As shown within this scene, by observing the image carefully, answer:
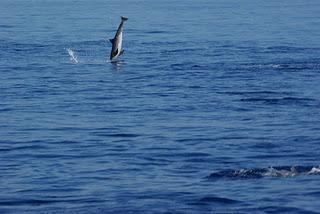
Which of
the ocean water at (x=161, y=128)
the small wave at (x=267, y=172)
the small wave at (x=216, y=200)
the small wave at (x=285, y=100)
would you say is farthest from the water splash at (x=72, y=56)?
the small wave at (x=216, y=200)

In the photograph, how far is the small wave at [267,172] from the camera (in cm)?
2061

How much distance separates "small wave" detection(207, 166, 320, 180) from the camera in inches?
811

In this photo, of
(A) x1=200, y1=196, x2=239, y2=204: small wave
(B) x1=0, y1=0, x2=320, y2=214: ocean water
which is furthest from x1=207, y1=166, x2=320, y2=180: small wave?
(A) x1=200, y1=196, x2=239, y2=204: small wave

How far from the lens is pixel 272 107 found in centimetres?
2912

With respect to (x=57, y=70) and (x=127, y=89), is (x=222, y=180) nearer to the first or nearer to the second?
(x=127, y=89)

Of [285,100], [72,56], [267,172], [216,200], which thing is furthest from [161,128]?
[72,56]

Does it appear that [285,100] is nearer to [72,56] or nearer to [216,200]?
[216,200]

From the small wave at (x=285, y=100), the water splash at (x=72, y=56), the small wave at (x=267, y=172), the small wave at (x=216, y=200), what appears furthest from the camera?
the water splash at (x=72, y=56)

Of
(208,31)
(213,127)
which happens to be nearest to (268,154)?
(213,127)

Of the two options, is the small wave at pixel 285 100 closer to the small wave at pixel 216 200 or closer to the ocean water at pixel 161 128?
Answer: the ocean water at pixel 161 128

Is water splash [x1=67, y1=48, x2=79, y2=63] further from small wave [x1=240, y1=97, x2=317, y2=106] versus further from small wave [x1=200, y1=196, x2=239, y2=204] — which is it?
small wave [x1=200, y1=196, x2=239, y2=204]

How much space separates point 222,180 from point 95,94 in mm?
12622

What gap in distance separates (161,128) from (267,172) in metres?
5.77

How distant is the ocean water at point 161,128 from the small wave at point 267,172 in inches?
2.2
